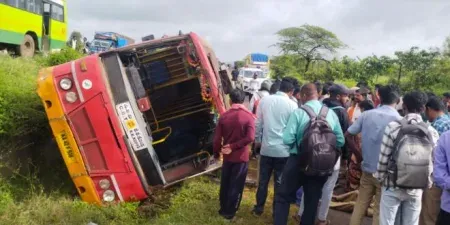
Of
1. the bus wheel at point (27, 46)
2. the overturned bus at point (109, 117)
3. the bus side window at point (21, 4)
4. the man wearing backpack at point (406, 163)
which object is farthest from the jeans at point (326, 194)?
the bus side window at point (21, 4)

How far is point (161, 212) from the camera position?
16.0 feet

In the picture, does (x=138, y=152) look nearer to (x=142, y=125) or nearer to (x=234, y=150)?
(x=142, y=125)

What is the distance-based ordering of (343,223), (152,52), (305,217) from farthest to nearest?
(152,52)
(343,223)
(305,217)

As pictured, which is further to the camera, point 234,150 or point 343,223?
point 343,223

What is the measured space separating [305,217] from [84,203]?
2.36m

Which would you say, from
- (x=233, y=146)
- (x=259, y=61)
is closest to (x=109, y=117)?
(x=233, y=146)

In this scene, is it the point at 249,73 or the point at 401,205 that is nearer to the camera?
the point at 401,205

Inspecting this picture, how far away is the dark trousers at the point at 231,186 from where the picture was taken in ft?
16.3

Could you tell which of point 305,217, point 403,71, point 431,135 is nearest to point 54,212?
point 305,217

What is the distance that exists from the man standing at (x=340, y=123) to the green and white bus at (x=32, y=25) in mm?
9158

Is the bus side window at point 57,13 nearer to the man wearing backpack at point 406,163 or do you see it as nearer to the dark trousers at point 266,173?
the dark trousers at point 266,173

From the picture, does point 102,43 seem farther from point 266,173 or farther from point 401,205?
point 401,205

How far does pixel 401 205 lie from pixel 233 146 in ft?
5.96

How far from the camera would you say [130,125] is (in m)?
4.76
